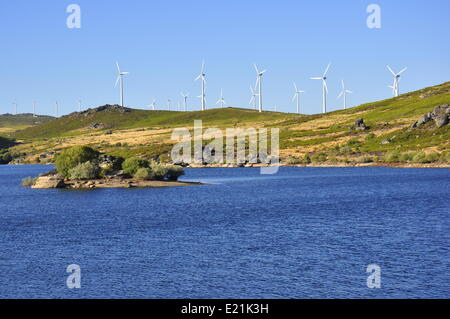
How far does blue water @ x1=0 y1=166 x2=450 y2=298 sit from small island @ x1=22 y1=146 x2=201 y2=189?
1668cm

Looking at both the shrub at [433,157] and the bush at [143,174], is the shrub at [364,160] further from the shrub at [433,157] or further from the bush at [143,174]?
the bush at [143,174]

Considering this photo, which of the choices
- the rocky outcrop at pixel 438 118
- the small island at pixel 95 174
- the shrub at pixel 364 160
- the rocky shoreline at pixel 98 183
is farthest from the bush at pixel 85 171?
the rocky outcrop at pixel 438 118

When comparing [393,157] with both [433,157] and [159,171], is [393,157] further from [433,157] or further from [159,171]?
[159,171]

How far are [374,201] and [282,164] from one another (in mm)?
97351

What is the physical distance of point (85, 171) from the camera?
108812mm

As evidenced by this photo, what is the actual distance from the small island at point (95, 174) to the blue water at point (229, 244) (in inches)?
657

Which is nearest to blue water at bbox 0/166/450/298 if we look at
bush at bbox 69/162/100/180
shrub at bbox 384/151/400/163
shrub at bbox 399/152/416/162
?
bush at bbox 69/162/100/180

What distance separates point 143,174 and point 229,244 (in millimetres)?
62337

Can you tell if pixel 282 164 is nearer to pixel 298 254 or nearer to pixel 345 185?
pixel 345 185

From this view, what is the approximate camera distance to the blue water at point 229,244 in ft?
121

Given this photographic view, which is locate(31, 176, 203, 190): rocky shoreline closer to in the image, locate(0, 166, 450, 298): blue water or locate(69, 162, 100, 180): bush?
locate(69, 162, 100, 180): bush

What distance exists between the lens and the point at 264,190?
328 ft
